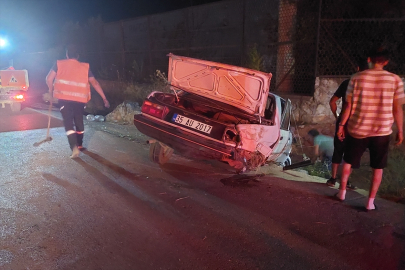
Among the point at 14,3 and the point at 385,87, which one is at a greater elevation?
the point at 14,3

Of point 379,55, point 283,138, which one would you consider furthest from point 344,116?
point 283,138

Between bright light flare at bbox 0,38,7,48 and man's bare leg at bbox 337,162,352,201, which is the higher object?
bright light flare at bbox 0,38,7,48

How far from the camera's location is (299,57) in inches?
339

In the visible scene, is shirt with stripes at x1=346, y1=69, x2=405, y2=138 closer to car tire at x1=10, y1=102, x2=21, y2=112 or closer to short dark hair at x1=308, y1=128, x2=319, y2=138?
short dark hair at x1=308, y1=128, x2=319, y2=138

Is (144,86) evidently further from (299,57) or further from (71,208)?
(71,208)

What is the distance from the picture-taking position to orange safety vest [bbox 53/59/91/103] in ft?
18.3

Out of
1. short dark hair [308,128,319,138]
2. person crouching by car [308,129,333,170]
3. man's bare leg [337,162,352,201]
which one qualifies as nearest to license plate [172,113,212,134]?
man's bare leg [337,162,352,201]

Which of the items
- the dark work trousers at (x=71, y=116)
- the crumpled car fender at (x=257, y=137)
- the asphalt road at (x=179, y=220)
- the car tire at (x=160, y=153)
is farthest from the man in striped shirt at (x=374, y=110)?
the dark work trousers at (x=71, y=116)

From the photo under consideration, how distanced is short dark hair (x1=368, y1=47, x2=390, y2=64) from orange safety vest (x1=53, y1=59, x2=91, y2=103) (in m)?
4.48

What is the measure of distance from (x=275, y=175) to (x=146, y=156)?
7.69ft

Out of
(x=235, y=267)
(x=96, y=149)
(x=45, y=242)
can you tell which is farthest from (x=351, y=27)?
(x=45, y=242)

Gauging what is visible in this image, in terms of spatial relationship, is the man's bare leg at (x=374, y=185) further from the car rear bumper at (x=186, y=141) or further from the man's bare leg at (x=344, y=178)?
the car rear bumper at (x=186, y=141)

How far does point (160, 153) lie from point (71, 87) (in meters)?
1.94

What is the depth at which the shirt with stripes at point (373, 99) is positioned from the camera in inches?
141
